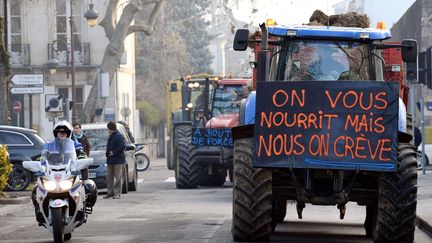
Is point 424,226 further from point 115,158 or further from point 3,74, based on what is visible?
point 3,74

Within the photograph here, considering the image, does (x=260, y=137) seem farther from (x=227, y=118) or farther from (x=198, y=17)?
(x=198, y=17)

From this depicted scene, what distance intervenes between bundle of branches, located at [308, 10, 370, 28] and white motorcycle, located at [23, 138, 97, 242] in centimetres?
529

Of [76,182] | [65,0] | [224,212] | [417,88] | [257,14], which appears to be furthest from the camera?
[65,0]

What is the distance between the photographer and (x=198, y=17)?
324ft

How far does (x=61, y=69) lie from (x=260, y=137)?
171ft

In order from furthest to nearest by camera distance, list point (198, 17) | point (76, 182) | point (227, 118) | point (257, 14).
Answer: point (198, 17) → point (257, 14) → point (227, 118) → point (76, 182)

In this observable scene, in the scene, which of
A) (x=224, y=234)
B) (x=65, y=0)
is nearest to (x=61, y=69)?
(x=65, y=0)

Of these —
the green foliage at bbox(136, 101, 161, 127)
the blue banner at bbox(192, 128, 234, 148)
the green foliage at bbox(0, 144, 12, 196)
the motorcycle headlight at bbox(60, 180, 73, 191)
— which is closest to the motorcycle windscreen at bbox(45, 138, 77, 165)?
the motorcycle headlight at bbox(60, 180, 73, 191)

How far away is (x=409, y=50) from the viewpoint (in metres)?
17.3

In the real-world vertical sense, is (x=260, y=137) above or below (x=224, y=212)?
above

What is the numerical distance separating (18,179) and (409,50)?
16.3 metres

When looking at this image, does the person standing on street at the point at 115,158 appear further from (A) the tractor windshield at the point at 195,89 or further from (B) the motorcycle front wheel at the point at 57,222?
(B) the motorcycle front wheel at the point at 57,222

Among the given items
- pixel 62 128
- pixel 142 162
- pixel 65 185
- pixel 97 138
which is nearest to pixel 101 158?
pixel 97 138

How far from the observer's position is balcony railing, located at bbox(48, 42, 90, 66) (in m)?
65.8
